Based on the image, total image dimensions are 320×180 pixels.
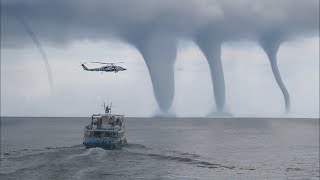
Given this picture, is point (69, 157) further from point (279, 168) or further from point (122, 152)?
point (279, 168)

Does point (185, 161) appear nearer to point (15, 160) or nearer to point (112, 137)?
point (112, 137)

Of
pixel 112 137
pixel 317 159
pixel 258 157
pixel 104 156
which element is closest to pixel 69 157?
pixel 104 156

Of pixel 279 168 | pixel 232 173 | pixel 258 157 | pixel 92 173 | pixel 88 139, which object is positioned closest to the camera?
pixel 92 173

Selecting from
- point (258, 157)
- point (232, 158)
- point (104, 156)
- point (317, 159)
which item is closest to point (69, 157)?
point (104, 156)

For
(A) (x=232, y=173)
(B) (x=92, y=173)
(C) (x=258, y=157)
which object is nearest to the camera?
(B) (x=92, y=173)

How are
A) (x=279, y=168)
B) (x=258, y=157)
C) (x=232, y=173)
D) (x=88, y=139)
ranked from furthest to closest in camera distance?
(x=258, y=157) → (x=88, y=139) → (x=279, y=168) → (x=232, y=173)

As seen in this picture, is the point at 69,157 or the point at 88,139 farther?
the point at 88,139

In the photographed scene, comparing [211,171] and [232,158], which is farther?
[232,158]

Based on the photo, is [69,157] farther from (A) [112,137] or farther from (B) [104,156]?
(A) [112,137]

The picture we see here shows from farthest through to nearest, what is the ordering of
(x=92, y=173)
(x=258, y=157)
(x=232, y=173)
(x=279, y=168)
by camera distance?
(x=258, y=157)
(x=279, y=168)
(x=232, y=173)
(x=92, y=173)
